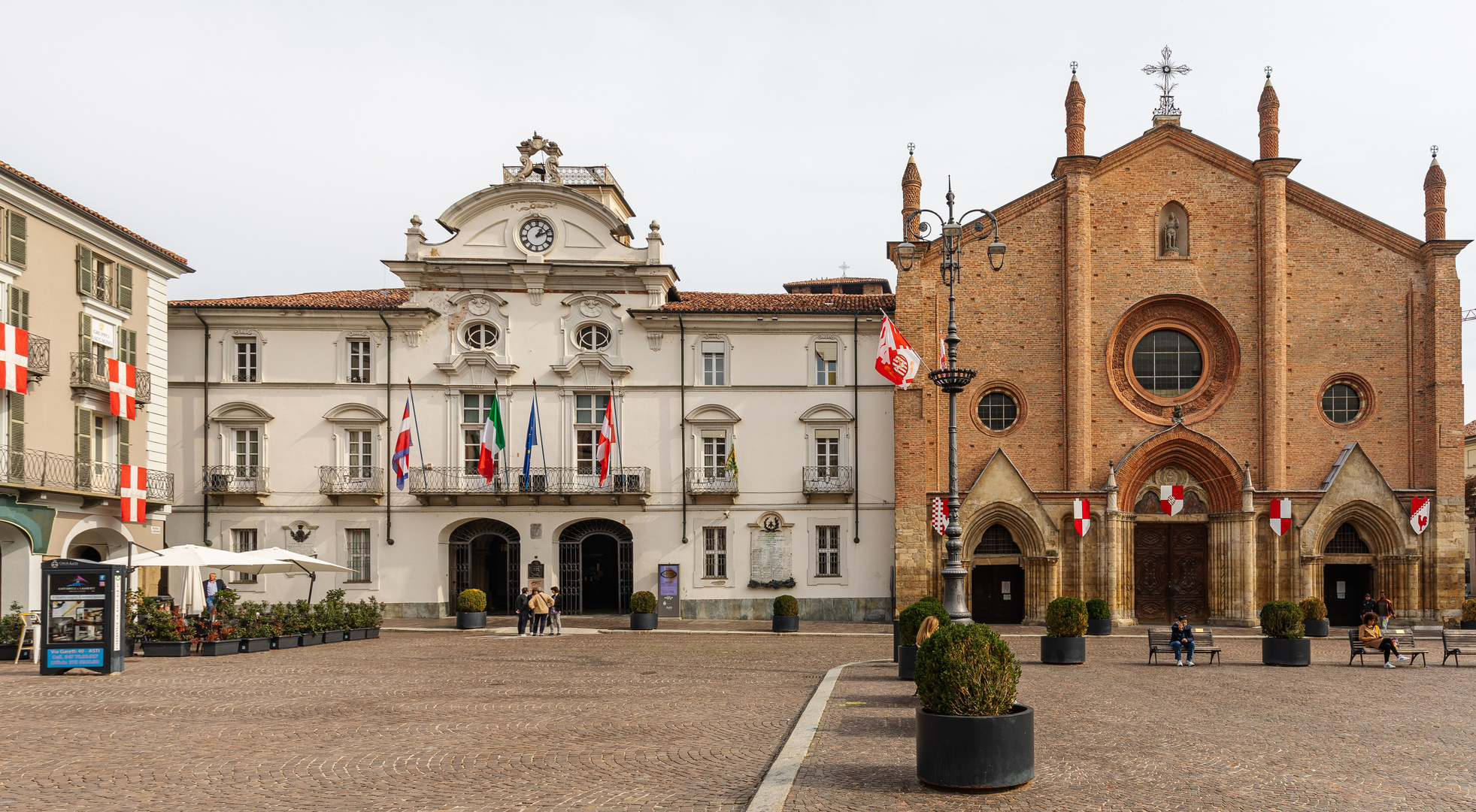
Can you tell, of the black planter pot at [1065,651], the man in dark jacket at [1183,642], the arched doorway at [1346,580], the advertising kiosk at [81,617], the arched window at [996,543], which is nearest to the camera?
the advertising kiosk at [81,617]

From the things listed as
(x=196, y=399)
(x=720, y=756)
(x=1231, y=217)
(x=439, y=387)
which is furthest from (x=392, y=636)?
(x=1231, y=217)

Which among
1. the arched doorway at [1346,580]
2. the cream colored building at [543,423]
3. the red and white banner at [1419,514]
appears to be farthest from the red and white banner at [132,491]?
the red and white banner at [1419,514]

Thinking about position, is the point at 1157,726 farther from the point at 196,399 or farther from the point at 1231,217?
the point at 196,399

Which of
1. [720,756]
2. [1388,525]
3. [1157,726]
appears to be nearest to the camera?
[720,756]

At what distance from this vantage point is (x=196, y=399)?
36562 millimetres

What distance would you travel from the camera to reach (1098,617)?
31094 millimetres

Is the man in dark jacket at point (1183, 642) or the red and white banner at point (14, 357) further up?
the red and white banner at point (14, 357)

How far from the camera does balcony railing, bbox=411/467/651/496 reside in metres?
36.2

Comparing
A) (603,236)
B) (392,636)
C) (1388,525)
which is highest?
(603,236)

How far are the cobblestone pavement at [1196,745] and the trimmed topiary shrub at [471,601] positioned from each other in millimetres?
15657

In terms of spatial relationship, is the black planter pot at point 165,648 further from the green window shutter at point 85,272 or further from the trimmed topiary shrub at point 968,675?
the trimmed topiary shrub at point 968,675

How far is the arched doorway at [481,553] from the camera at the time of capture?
37625 mm

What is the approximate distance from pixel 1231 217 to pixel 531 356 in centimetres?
2225

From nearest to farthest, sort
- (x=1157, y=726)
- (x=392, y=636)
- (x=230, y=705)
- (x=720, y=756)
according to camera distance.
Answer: (x=720, y=756)
(x=1157, y=726)
(x=230, y=705)
(x=392, y=636)
